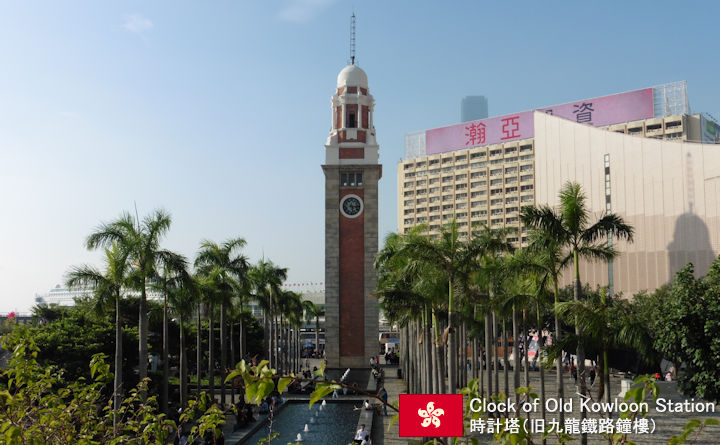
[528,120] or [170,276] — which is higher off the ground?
[528,120]

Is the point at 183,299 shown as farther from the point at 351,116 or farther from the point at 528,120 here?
the point at 528,120

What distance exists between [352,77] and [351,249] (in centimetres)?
1533

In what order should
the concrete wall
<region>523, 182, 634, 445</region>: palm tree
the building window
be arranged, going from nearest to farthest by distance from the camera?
<region>523, 182, 634, 445</region>: palm tree
the concrete wall
the building window

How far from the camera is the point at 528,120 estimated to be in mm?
93375

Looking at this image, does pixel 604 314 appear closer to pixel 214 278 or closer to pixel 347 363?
pixel 214 278

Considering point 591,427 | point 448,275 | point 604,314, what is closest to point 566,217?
point 604,314

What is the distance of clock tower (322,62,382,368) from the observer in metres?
53.9

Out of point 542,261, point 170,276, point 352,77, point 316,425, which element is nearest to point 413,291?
point 542,261

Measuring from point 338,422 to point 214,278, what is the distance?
27.1 feet

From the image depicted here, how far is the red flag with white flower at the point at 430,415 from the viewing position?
14.0ft

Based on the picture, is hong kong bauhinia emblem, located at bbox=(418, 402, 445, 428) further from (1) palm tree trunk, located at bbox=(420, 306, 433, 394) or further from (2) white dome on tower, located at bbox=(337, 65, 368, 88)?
(2) white dome on tower, located at bbox=(337, 65, 368, 88)

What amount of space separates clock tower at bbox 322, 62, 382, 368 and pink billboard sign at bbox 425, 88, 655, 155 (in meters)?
35.2

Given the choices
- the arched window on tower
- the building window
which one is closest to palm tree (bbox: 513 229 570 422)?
the building window

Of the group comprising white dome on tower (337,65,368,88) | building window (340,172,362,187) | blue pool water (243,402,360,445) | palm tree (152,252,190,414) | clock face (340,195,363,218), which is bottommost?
blue pool water (243,402,360,445)
